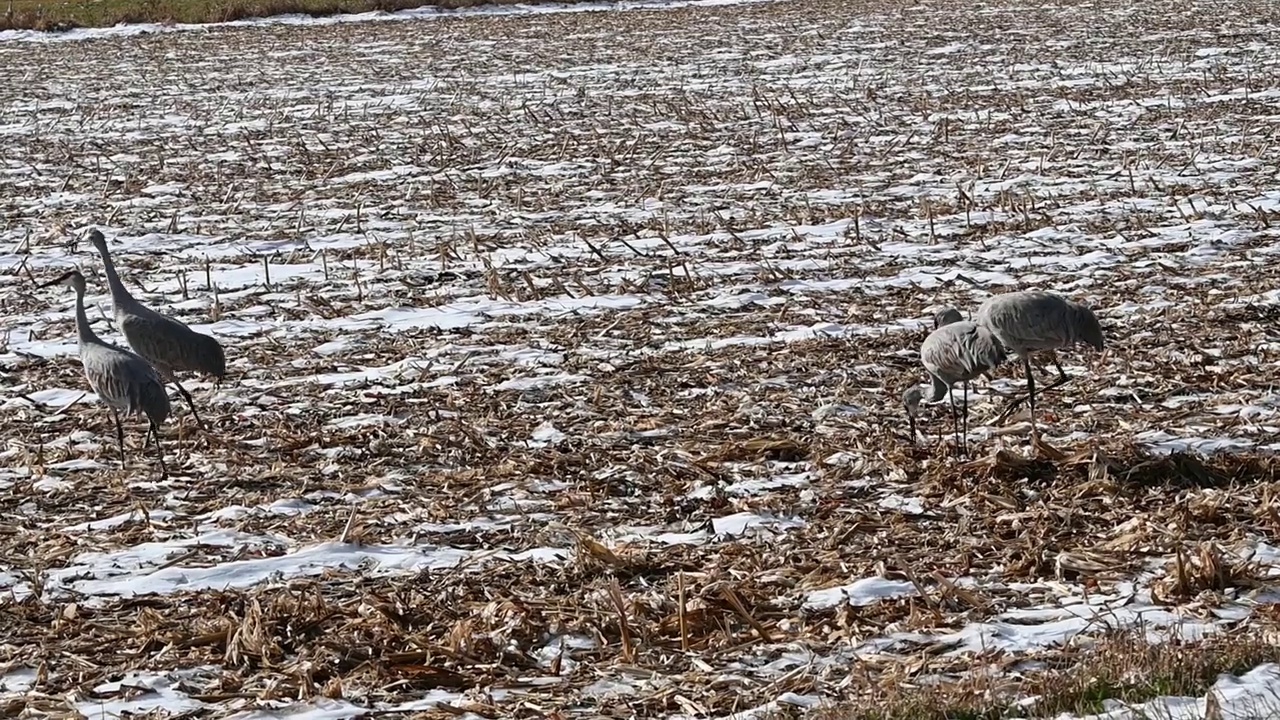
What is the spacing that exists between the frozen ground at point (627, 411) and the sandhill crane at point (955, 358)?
313 millimetres

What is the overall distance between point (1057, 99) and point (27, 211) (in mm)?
11602

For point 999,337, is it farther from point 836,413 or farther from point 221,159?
point 221,159

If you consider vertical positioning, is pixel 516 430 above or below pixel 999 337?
below

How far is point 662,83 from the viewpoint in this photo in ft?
75.7

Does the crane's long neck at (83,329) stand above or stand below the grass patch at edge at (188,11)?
below

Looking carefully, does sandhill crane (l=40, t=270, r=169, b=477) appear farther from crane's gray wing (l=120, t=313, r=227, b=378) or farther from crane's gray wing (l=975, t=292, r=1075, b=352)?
crane's gray wing (l=975, t=292, r=1075, b=352)

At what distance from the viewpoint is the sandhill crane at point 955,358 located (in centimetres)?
708

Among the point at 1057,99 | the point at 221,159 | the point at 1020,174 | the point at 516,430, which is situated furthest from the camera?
the point at 1057,99

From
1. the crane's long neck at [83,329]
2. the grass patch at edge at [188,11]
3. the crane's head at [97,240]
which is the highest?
the grass patch at edge at [188,11]

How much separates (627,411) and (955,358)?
1.89 metres

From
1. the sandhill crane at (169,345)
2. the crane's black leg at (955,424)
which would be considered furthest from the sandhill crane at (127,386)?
the crane's black leg at (955,424)

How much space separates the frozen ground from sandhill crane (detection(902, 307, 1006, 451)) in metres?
0.31

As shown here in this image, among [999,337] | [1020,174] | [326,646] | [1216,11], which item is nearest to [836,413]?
[999,337]

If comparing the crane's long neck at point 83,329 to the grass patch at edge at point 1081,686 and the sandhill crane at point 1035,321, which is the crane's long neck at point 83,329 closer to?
the sandhill crane at point 1035,321
